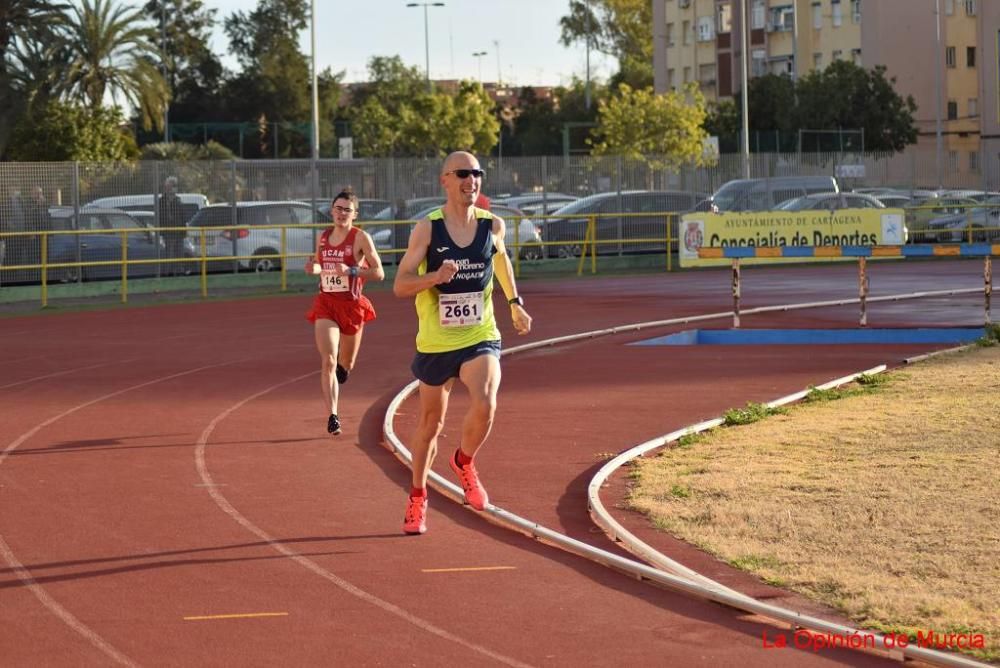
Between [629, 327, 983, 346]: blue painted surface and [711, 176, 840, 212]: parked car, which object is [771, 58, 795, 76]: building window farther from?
[629, 327, 983, 346]: blue painted surface

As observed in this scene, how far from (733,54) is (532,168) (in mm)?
54150

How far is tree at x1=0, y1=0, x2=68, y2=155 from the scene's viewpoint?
55125 millimetres

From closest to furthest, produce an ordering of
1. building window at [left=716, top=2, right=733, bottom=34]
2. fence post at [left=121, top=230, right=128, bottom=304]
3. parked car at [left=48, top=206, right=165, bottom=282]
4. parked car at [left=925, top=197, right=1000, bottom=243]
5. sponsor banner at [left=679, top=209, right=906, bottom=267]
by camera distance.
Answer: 1. fence post at [left=121, top=230, right=128, bottom=304]
2. parked car at [left=48, top=206, right=165, bottom=282]
3. sponsor banner at [left=679, top=209, right=906, bottom=267]
4. parked car at [left=925, top=197, right=1000, bottom=243]
5. building window at [left=716, top=2, right=733, bottom=34]

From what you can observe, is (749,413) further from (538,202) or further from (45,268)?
(538,202)

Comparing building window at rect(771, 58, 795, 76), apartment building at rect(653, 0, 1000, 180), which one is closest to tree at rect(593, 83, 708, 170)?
apartment building at rect(653, 0, 1000, 180)

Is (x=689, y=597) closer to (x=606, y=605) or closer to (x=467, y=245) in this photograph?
(x=606, y=605)

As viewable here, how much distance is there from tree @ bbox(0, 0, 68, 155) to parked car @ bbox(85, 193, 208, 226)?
2373 centimetres

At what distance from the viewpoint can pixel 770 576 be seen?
7.78 m

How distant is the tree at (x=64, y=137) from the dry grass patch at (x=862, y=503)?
137 ft

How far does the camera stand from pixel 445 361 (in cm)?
886

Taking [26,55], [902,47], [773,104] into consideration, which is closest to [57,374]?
[26,55]

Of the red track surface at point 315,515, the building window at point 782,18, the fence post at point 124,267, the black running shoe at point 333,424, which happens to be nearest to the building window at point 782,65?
the building window at point 782,18

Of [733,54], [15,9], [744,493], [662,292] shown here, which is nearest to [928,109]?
[733,54]

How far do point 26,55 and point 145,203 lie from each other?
28339mm
